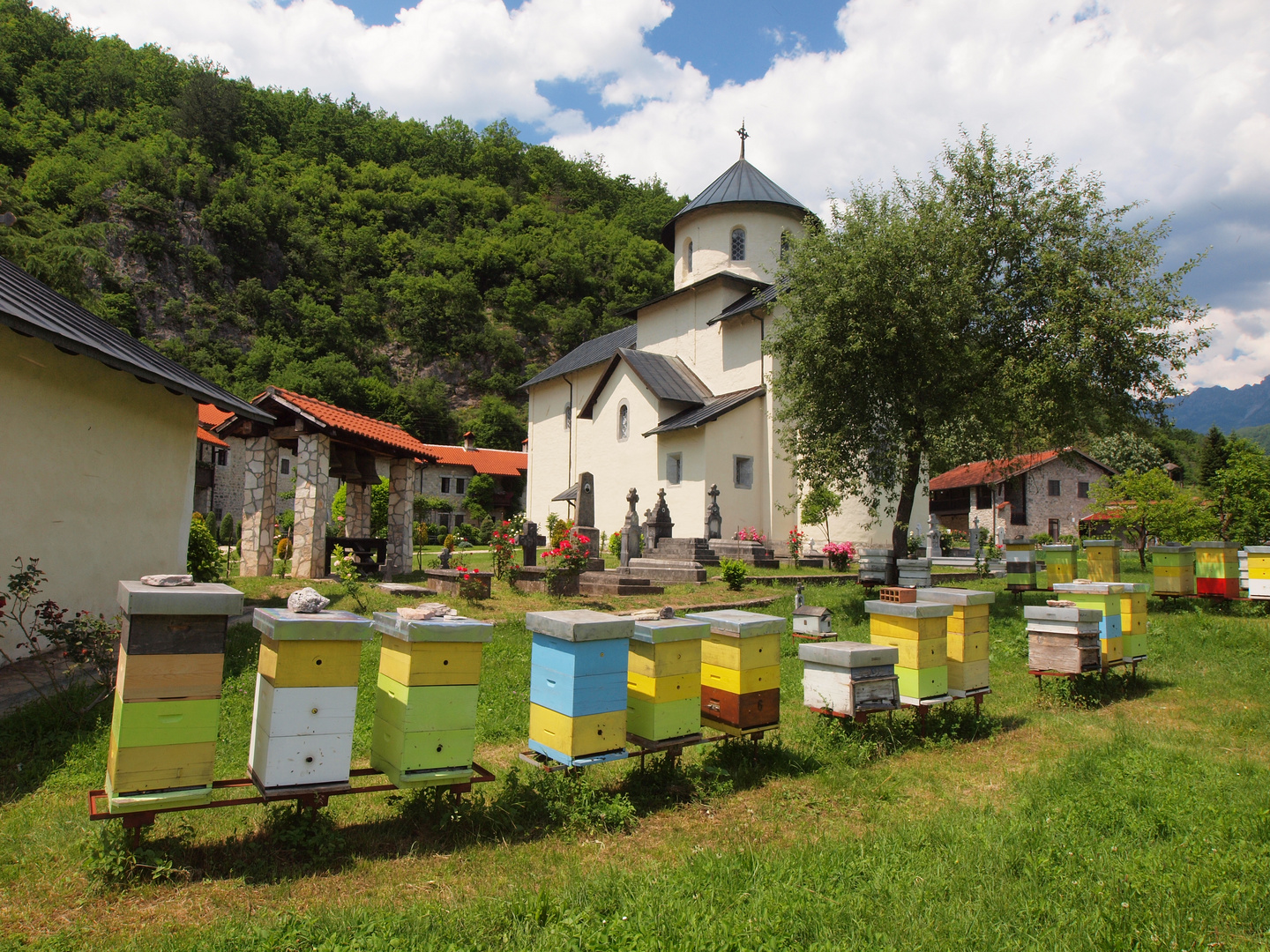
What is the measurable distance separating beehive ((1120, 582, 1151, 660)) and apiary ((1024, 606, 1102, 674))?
87cm

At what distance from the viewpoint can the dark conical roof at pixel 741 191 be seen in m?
28.0

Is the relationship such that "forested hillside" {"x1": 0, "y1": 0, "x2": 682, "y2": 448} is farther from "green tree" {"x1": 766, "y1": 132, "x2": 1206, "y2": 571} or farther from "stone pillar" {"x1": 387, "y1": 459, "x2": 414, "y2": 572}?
"green tree" {"x1": 766, "y1": 132, "x2": 1206, "y2": 571}

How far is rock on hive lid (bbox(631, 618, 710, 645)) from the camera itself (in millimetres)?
4855

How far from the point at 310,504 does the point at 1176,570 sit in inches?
652

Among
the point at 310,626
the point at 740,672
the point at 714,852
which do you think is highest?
the point at 310,626

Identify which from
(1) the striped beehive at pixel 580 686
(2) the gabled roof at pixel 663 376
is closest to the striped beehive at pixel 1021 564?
(2) the gabled roof at pixel 663 376

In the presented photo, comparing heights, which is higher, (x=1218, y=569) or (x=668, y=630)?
(x=1218, y=569)

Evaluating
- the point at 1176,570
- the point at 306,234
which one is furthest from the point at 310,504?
the point at 306,234

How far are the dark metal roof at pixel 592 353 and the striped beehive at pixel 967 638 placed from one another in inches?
1119

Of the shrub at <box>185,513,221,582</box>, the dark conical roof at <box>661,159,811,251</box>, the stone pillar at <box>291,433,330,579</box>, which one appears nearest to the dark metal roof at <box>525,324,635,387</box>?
the dark conical roof at <box>661,159,811,251</box>

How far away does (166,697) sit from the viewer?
359 cm

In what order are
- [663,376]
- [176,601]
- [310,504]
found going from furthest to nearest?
[663,376] < [310,504] < [176,601]

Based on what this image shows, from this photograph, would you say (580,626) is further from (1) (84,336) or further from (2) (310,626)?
(1) (84,336)

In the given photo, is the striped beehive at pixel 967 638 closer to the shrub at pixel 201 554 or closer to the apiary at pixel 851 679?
the apiary at pixel 851 679
